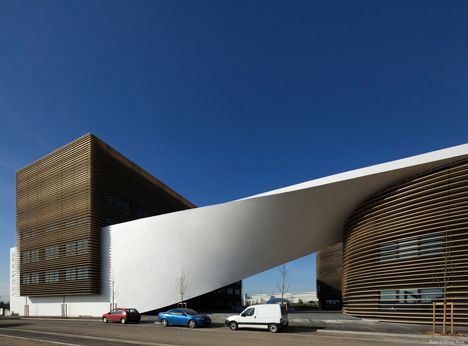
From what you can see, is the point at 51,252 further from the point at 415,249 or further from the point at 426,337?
the point at 426,337

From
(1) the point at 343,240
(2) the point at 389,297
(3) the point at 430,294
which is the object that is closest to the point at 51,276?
(1) the point at 343,240

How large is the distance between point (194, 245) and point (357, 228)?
1353 centimetres

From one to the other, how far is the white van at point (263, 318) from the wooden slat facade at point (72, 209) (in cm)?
2010

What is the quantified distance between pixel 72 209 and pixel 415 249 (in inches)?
1184

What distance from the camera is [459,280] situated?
16016 millimetres

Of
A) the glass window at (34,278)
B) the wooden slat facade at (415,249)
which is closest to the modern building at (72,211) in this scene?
the glass window at (34,278)

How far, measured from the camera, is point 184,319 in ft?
65.7

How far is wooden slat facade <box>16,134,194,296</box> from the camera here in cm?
3422

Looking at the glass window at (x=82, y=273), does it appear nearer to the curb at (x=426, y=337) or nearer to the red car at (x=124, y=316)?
the red car at (x=124, y=316)

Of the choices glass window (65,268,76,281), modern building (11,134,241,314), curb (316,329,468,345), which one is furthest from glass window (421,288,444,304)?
glass window (65,268,76,281)

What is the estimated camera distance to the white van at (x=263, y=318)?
16812 millimetres

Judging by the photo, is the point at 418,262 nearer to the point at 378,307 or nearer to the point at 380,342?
the point at 378,307

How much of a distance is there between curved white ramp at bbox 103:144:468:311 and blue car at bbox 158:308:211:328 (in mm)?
8893

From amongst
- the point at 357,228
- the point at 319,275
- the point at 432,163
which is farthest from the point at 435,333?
the point at 319,275
